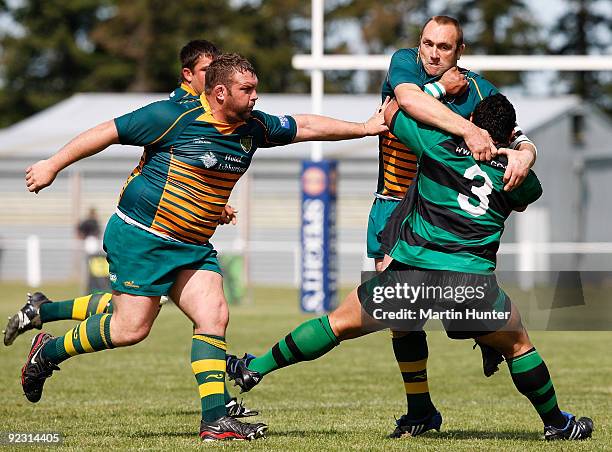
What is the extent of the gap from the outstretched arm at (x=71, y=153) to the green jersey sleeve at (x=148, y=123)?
0.05 metres

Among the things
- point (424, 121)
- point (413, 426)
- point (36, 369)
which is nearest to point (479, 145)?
point (424, 121)

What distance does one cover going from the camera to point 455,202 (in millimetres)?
6559

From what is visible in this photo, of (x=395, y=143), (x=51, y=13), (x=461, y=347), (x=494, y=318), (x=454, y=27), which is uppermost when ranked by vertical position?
(x=51, y=13)

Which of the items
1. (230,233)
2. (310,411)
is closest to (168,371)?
(310,411)

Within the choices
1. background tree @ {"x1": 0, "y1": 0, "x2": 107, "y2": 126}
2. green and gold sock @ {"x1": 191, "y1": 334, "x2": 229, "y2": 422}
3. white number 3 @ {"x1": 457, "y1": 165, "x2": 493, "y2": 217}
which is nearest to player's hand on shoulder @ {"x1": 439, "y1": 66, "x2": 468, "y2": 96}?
white number 3 @ {"x1": 457, "y1": 165, "x2": 493, "y2": 217}

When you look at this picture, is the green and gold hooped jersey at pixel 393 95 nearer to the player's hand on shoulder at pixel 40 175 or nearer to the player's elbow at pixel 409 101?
the player's elbow at pixel 409 101

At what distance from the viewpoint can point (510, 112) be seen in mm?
6559

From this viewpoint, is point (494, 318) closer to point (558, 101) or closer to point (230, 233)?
point (230, 233)

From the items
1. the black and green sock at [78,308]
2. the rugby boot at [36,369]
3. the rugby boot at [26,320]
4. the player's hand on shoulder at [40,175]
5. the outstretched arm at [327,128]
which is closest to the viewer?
the player's hand on shoulder at [40,175]

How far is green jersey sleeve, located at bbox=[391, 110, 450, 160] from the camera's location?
6578 millimetres

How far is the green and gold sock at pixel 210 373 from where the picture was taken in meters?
7.12

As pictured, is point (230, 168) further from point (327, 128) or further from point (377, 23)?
point (377, 23)

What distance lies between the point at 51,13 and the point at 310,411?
44.5m

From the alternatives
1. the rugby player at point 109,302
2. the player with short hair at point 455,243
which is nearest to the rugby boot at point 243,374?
the rugby player at point 109,302
